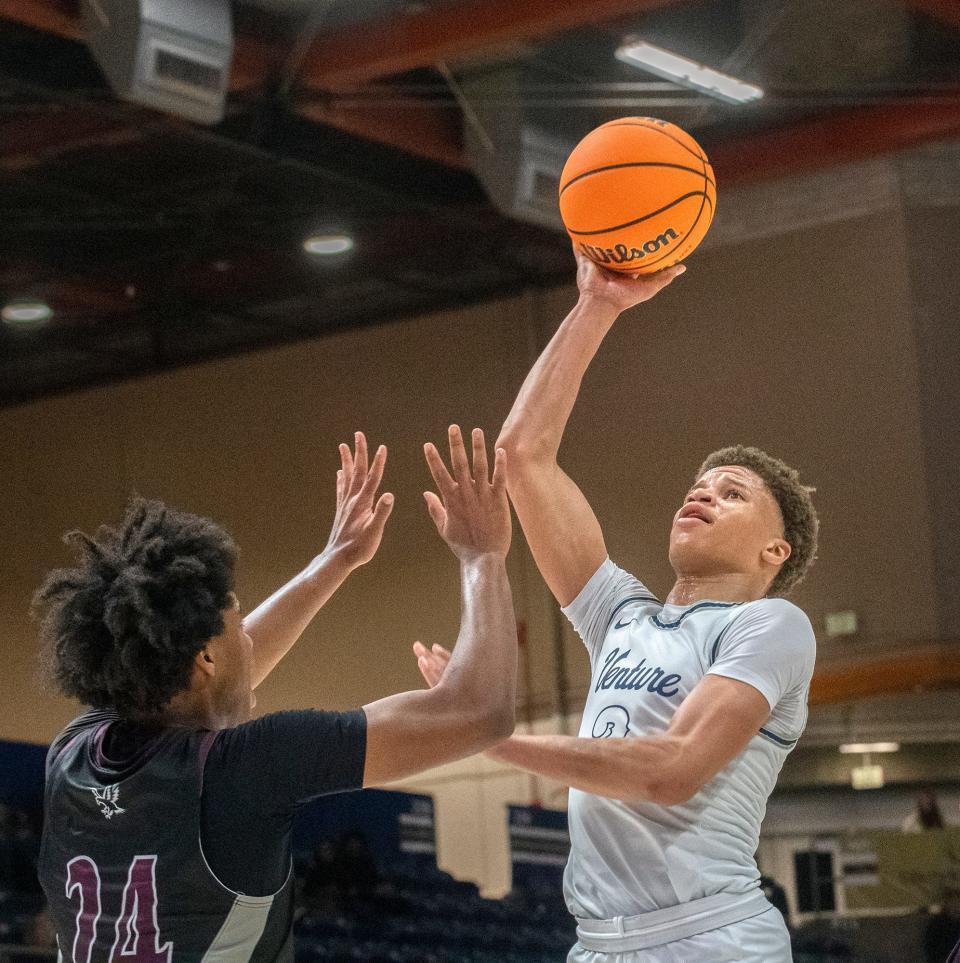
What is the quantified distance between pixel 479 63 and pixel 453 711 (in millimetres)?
6446

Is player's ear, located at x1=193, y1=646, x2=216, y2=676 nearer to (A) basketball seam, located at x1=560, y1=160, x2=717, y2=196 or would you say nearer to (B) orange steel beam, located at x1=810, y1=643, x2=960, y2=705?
(A) basketball seam, located at x1=560, y1=160, x2=717, y2=196

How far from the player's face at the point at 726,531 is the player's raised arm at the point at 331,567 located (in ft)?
1.80

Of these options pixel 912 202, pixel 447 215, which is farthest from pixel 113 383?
pixel 912 202

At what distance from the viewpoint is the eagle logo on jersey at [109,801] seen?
2.00 m

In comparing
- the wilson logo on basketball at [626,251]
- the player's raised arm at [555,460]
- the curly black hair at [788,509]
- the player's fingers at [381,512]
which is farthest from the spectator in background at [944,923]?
the player's fingers at [381,512]

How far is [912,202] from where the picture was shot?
861cm

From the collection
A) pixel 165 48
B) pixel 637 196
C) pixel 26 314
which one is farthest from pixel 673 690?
pixel 26 314

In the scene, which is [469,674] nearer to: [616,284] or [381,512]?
[381,512]

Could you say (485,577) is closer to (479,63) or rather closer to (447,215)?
(479,63)

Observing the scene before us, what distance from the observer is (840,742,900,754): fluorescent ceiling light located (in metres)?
8.41

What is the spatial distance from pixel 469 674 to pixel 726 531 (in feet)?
2.76

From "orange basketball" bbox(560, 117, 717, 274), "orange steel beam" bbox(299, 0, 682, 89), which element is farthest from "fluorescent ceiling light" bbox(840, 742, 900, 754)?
"orange basketball" bbox(560, 117, 717, 274)

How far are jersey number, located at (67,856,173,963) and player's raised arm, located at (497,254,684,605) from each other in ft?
3.56

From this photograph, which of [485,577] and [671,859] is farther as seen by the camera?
[671,859]
